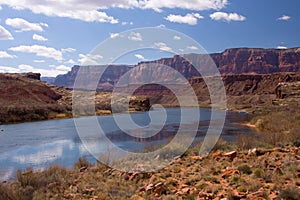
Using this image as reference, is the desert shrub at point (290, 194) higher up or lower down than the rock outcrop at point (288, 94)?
lower down

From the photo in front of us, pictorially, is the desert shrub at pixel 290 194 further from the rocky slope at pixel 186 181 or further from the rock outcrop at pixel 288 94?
the rock outcrop at pixel 288 94

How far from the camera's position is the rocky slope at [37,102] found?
42562mm

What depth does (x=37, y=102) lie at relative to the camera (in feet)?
174

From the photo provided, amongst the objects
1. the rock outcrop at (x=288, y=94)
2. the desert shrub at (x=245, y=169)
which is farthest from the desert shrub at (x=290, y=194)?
the rock outcrop at (x=288, y=94)

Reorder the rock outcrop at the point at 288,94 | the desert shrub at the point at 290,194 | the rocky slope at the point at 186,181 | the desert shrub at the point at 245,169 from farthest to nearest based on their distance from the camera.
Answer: the rock outcrop at the point at 288,94 < the desert shrub at the point at 245,169 < the rocky slope at the point at 186,181 < the desert shrub at the point at 290,194

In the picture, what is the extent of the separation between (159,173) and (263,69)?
196 meters

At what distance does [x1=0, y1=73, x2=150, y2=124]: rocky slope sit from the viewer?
140 ft

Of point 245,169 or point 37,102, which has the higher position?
point 37,102

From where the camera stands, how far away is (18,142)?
70.6 feet

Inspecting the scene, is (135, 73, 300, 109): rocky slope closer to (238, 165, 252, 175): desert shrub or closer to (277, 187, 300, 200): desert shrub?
(238, 165, 252, 175): desert shrub

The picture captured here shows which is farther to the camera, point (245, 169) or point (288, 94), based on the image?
point (288, 94)

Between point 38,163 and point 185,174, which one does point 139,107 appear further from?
point 185,174

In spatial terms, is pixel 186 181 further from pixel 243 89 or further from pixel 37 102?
pixel 243 89

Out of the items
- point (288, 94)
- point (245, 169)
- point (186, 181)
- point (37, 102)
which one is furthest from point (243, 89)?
point (186, 181)
